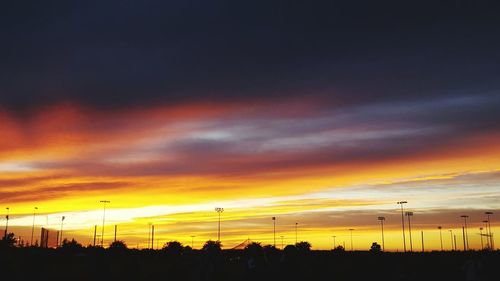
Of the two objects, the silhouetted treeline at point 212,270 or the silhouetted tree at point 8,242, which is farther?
the silhouetted tree at point 8,242

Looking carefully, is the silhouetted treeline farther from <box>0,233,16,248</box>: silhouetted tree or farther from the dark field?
<box>0,233,16,248</box>: silhouetted tree

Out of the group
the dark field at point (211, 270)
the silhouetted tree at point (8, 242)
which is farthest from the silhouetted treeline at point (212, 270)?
the silhouetted tree at point (8, 242)

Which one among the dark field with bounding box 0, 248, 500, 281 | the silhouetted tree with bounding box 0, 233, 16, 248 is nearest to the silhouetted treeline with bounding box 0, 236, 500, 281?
the dark field with bounding box 0, 248, 500, 281

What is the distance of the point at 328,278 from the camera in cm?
4247

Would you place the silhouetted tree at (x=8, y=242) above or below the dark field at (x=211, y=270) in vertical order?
above

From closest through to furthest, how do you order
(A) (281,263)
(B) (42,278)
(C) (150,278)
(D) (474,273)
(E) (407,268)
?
(D) (474,273) < (B) (42,278) < (C) (150,278) < (A) (281,263) < (E) (407,268)

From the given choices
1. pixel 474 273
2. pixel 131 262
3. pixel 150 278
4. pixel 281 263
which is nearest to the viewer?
pixel 474 273

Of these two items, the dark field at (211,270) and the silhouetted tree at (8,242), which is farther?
the silhouetted tree at (8,242)

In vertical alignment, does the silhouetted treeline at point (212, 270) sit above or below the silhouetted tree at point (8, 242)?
below

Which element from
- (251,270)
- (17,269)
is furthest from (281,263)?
(17,269)

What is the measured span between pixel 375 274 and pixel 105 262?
2109 centimetres

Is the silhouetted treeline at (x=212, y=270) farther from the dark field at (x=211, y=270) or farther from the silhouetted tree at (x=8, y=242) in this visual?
the silhouetted tree at (x=8, y=242)

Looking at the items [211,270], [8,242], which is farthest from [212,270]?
[8,242]

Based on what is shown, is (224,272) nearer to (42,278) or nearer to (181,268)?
(181,268)
